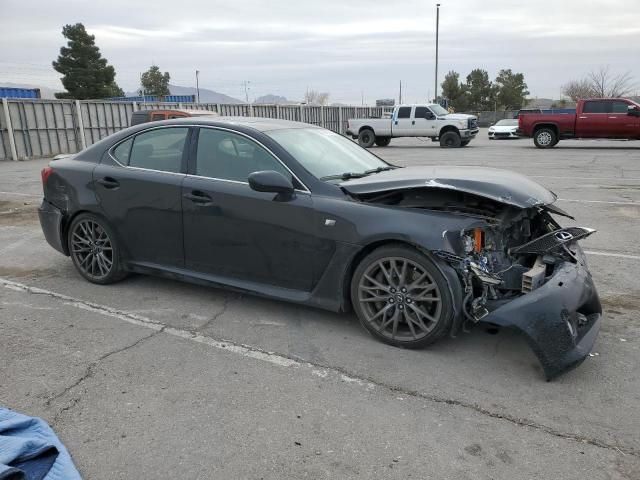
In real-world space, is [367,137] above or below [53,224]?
below

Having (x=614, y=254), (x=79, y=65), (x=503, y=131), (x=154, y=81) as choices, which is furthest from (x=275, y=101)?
(x=614, y=254)

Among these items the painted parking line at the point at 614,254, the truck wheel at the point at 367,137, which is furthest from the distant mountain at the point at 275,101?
the painted parking line at the point at 614,254

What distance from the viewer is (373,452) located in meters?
2.70

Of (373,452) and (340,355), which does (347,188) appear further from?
(373,452)

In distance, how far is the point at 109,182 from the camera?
4.93 meters

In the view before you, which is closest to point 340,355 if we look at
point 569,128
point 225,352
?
point 225,352

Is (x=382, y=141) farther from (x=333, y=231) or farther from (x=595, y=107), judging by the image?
(x=333, y=231)

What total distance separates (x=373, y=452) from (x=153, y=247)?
2.87m

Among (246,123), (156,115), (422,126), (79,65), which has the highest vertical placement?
(79,65)

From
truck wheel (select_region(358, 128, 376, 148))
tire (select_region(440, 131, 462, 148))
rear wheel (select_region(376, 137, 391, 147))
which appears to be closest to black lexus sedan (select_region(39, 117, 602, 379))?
tire (select_region(440, 131, 462, 148))

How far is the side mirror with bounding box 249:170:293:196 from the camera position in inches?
156

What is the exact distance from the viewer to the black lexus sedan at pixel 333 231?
3.58 metres

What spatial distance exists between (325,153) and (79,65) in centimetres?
5706

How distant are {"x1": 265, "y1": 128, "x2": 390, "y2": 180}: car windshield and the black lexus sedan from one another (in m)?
0.02
